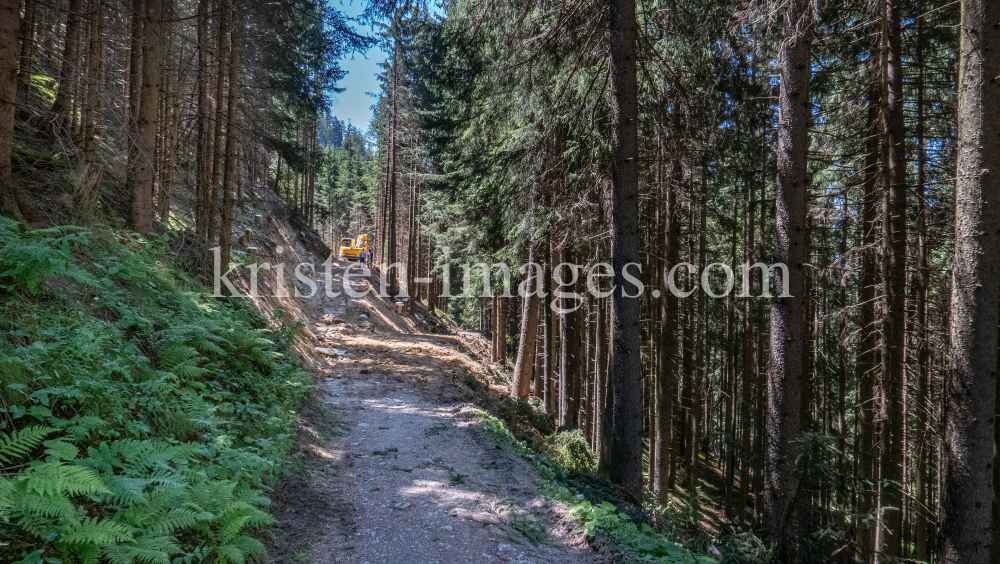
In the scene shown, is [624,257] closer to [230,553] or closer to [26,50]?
[230,553]

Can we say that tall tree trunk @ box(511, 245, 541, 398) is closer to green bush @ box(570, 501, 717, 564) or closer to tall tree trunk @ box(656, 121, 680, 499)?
tall tree trunk @ box(656, 121, 680, 499)

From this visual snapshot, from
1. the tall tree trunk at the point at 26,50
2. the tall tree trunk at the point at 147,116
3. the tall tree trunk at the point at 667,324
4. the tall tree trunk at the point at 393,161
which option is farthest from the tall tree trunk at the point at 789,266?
the tall tree trunk at the point at 393,161

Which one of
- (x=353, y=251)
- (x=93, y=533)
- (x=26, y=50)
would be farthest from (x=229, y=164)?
(x=353, y=251)

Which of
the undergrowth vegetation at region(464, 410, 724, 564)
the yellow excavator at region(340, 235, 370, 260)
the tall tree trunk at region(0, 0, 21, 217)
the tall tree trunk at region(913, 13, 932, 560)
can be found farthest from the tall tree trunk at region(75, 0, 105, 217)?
the yellow excavator at region(340, 235, 370, 260)

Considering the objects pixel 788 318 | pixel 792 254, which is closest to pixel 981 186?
pixel 792 254

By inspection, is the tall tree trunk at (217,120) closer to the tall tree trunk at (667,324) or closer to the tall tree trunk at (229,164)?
the tall tree trunk at (229,164)

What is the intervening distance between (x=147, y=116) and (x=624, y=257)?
9.16 meters

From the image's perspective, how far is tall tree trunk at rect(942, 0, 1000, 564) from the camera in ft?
16.8

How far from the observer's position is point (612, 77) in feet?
24.2

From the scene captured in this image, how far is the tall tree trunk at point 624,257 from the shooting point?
23.5ft

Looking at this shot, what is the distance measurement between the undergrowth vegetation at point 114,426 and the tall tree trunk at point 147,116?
2204mm

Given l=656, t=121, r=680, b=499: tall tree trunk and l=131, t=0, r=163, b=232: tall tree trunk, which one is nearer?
l=131, t=0, r=163, b=232: tall tree trunk

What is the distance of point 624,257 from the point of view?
24.1ft

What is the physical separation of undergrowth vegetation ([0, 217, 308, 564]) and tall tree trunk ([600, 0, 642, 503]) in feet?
15.7
